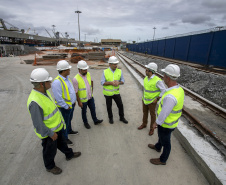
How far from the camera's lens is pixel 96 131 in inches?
162

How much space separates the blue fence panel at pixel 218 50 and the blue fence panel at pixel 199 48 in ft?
2.78

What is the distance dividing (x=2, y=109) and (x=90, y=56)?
16.8 metres

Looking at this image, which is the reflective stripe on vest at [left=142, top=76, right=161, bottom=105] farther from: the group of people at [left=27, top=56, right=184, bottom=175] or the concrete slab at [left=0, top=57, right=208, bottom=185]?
the concrete slab at [left=0, top=57, right=208, bottom=185]

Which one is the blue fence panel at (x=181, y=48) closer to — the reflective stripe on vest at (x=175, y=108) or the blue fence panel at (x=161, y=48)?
the blue fence panel at (x=161, y=48)

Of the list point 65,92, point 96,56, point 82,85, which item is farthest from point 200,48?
point 65,92

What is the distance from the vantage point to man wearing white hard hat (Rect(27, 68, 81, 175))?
2.11 meters

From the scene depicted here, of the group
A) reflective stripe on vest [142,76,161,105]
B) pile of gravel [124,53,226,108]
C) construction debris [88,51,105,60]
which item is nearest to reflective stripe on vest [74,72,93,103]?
reflective stripe on vest [142,76,161,105]

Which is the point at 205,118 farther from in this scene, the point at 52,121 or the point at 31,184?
the point at 31,184

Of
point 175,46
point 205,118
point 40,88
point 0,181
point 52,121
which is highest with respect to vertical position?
point 175,46

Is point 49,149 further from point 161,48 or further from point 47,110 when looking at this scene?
point 161,48

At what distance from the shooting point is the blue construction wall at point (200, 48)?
44.0 feet

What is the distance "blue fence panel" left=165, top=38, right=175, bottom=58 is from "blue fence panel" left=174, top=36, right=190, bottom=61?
128cm

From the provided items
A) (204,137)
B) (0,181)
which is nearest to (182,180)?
(204,137)

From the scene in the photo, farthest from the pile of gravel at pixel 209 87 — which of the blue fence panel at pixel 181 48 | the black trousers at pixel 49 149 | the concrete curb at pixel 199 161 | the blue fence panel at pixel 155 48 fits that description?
the blue fence panel at pixel 155 48
